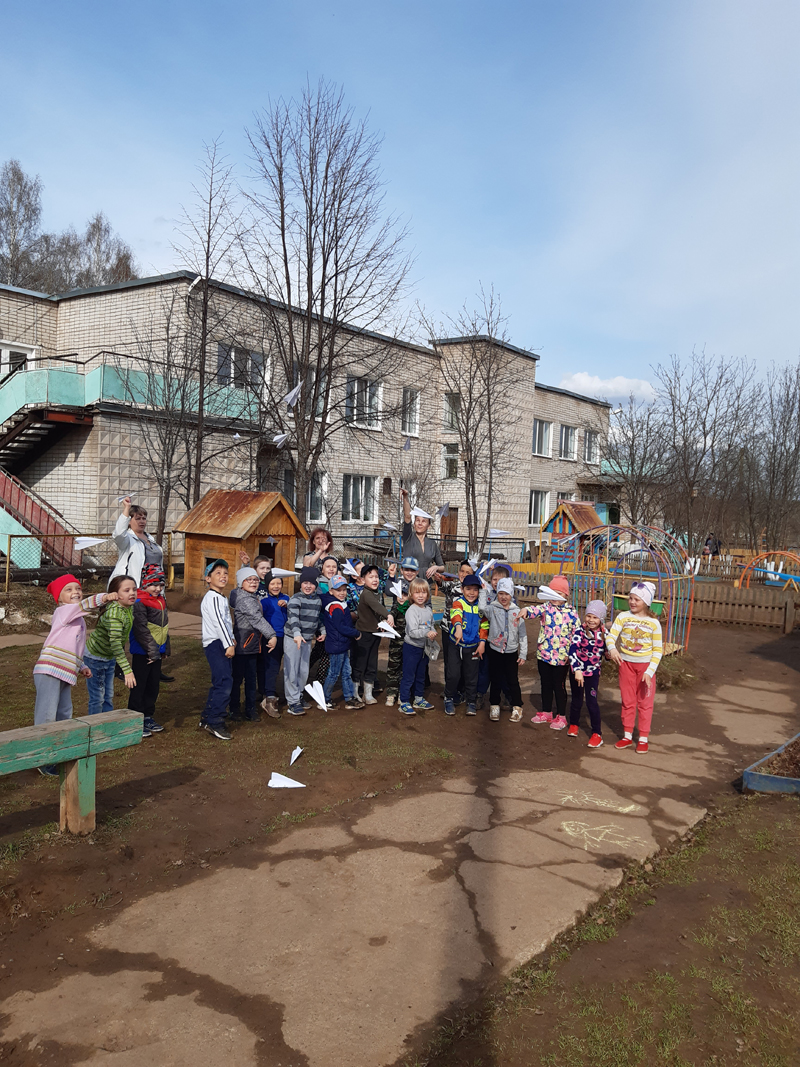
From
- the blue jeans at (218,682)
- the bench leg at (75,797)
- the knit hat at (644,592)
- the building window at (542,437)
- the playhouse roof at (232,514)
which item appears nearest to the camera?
the bench leg at (75,797)

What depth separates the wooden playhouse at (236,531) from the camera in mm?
13836

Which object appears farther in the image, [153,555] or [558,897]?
[153,555]

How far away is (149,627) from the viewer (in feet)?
21.1

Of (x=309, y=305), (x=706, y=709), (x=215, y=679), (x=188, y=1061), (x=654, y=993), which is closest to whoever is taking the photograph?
(x=188, y=1061)

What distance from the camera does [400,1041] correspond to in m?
2.86

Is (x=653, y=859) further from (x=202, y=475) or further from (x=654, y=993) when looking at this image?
(x=202, y=475)

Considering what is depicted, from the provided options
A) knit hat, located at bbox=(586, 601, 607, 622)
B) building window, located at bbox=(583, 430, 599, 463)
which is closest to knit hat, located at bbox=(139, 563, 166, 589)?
knit hat, located at bbox=(586, 601, 607, 622)

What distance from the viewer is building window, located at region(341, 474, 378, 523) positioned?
78.1ft

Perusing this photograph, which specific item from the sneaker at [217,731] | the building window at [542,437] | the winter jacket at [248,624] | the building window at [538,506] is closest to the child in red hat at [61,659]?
the sneaker at [217,731]

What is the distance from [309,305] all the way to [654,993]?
1264 cm

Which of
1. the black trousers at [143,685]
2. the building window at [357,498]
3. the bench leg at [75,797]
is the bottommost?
the bench leg at [75,797]

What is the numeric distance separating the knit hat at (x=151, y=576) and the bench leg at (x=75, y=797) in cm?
233

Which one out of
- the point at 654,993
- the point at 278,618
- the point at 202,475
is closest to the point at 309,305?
the point at 202,475

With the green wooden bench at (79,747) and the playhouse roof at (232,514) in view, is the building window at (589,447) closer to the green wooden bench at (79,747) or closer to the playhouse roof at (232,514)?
the playhouse roof at (232,514)
